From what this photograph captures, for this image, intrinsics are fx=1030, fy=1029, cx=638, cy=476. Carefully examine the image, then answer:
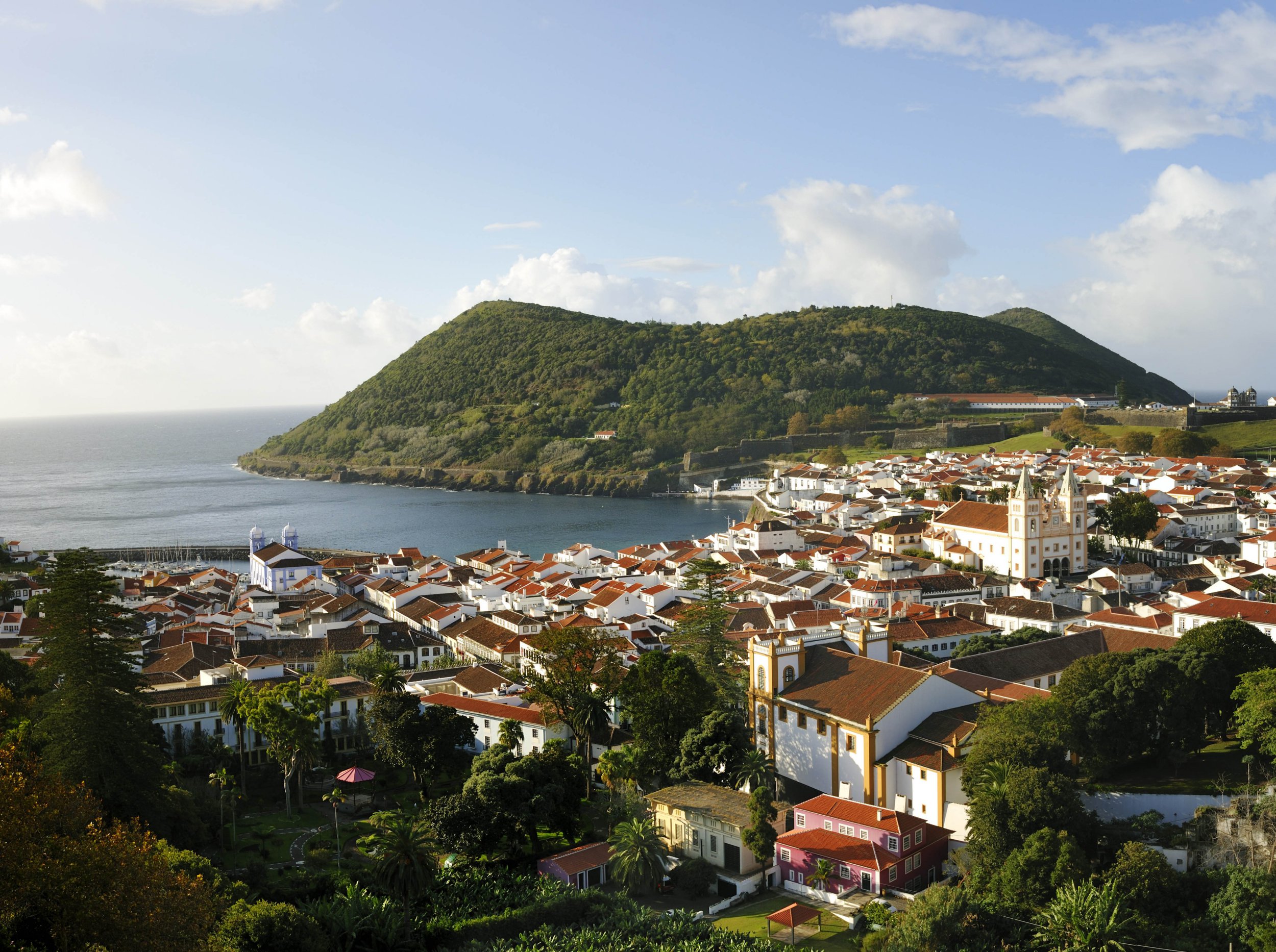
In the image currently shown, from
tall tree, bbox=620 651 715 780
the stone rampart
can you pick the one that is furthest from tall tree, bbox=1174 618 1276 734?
the stone rampart

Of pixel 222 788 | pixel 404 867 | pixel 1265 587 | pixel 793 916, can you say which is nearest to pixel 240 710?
pixel 222 788

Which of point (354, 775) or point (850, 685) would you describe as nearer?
point (354, 775)

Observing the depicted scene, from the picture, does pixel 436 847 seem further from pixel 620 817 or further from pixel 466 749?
pixel 466 749

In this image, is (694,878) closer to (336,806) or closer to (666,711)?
(666,711)

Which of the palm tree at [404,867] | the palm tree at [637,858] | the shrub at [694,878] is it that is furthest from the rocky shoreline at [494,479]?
the palm tree at [404,867]

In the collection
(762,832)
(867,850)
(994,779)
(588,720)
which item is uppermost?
(994,779)

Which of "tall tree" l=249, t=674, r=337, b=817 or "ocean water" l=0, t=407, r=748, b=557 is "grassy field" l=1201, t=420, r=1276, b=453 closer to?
"ocean water" l=0, t=407, r=748, b=557
